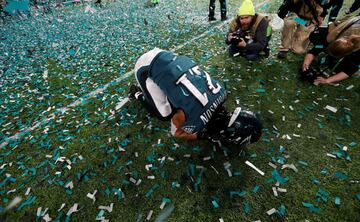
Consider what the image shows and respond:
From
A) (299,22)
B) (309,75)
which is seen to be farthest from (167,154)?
(299,22)

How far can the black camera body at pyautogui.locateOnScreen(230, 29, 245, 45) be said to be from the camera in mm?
Answer: 5539

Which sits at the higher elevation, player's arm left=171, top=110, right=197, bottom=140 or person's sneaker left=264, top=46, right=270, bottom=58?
player's arm left=171, top=110, right=197, bottom=140

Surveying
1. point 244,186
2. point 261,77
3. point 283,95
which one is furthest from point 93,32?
point 244,186

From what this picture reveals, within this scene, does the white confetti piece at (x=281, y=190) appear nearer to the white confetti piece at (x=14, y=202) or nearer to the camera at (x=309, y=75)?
the camera at (x=309, y=75)

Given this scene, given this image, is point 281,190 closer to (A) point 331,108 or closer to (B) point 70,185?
(A) point 331,108

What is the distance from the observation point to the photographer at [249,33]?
520 cm

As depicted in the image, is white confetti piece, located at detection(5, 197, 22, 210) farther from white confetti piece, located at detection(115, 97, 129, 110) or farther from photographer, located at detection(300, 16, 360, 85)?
photographer, located at detection(300, 16, 360, 85)

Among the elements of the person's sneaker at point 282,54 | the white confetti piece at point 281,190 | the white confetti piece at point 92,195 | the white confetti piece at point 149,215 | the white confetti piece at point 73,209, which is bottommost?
the white confetti piece at point 281,190

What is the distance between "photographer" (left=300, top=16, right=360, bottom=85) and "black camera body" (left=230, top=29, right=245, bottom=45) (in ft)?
5.37

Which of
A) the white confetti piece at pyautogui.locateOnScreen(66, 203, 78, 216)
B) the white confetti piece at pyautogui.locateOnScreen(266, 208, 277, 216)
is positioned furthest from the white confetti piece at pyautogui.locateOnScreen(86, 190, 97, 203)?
the white confetti piece at pyautogui.locateOnScreen(266, 208, 277, 216)

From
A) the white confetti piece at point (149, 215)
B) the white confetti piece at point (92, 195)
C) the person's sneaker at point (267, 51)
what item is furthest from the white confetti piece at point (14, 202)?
the person's sneaker at point (267, 51)

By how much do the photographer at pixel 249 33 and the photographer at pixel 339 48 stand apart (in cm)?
112

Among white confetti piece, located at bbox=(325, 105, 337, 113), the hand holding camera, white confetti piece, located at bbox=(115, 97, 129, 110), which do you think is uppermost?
the hand holding camera

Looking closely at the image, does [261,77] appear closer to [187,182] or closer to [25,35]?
[187,182]
